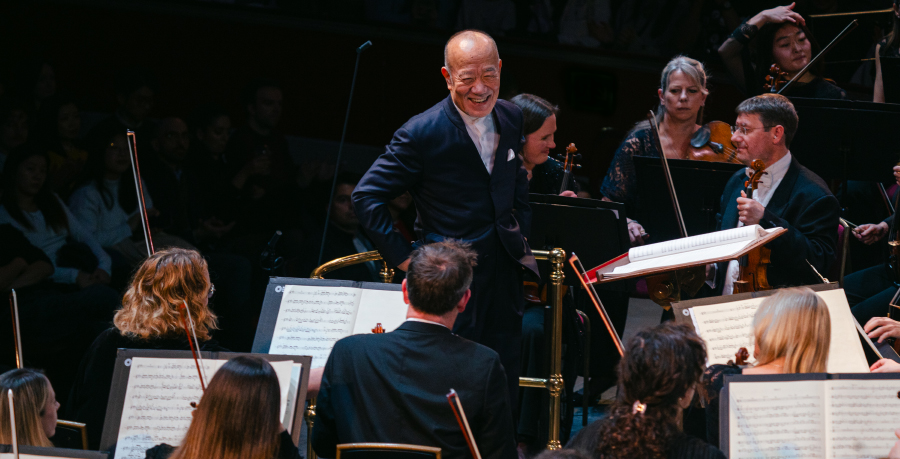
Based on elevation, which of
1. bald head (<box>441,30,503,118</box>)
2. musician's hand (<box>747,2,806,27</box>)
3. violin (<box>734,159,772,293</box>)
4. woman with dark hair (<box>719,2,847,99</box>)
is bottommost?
violin (<box>734,159,772,293</box>)

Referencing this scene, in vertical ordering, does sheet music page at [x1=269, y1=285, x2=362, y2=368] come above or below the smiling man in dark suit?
below

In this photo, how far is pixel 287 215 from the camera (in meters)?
5.49

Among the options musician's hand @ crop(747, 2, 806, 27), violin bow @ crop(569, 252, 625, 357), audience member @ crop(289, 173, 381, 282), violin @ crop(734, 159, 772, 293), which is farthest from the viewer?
audience member @ crop(289, 173, 381, 282)

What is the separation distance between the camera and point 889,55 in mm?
4578

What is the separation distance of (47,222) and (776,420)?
3981mm

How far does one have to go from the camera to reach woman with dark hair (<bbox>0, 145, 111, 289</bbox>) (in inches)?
180

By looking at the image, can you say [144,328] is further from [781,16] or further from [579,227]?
[781,16]

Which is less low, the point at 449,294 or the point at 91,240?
the point at 91,240

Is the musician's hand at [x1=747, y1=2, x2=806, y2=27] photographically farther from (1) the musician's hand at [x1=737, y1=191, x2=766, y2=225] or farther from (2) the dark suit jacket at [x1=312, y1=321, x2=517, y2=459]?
(2) the dark suit jacket at [x1=312, y1=321, x2=517, y2=459]

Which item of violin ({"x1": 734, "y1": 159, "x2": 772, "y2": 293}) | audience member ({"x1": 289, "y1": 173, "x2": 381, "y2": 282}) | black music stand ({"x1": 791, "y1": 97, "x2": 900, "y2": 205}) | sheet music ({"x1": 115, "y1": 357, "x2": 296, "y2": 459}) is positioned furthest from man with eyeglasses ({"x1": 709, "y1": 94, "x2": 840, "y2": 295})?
audience member ({"x1": 289, "y1": 173, "x2": 381, "y2": 282})

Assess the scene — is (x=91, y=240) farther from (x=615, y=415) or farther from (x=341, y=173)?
(x=615, y=415)

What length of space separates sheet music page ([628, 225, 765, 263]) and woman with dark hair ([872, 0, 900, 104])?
2.08m

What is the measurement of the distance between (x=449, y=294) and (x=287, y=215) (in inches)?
135

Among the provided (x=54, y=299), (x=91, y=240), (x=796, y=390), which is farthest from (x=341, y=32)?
(x=796, y=390)
